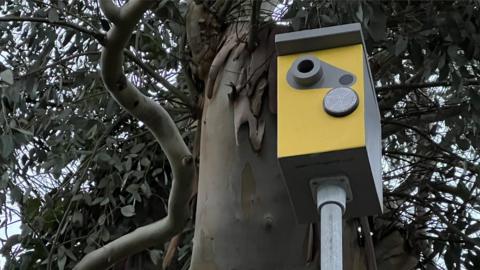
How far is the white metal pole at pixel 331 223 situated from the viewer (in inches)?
103

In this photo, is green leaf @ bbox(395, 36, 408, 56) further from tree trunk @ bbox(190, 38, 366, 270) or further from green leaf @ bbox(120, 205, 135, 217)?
green leaf @ bbox(120, 205, 135, 217)

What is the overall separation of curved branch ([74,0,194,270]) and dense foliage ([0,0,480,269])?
31 cm

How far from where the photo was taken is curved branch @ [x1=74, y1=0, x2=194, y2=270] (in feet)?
13.5

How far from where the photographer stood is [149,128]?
448 cm

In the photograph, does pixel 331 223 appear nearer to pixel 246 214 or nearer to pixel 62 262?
pixel 246 214

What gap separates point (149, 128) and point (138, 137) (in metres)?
1.29

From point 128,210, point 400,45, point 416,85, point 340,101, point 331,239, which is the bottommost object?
point 331,239

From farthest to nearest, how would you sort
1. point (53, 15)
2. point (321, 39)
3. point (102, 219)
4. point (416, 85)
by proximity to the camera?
point (102, 219), point (416, 85), point (53, 15), point (321, 39)

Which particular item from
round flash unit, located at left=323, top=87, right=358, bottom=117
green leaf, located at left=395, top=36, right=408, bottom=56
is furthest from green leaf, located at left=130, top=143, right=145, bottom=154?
round flash unit, located at left=323, top=87, right=358, bottom=117

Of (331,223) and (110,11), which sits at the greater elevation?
(110,11)

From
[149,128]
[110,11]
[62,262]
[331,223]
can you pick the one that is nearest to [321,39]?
[331,223]

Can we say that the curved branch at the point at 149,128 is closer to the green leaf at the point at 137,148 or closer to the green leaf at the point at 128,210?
the green leaf at the point at 128,210

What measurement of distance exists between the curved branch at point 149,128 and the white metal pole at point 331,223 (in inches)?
59.5

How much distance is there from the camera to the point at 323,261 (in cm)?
262
